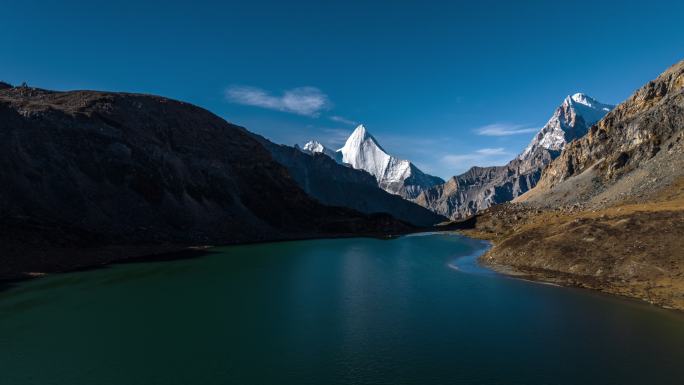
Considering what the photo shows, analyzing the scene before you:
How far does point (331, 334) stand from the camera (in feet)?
106

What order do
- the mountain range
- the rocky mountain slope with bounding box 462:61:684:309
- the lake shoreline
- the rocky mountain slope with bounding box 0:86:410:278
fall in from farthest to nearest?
the rocky mountain slope with bounding box 0:86:410:278 → the lake shoreline → the mountain range → the rocky mountain slope with bounding box 462:61:684:309

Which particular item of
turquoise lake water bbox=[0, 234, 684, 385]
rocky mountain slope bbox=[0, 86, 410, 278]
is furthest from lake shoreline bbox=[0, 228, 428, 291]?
turquoise lake water bbox=[0, 234, 684, 385]

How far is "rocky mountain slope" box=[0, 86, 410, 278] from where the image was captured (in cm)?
7912

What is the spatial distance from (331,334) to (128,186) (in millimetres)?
103151

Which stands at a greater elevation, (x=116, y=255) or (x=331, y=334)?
(x=116, y=255)

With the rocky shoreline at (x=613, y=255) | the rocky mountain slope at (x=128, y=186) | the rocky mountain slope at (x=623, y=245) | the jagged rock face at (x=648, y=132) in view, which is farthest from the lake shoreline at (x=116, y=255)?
the jagged rock face at (x=648, y=132)

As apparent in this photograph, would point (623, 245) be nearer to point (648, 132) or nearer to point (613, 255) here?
point (613, 255)

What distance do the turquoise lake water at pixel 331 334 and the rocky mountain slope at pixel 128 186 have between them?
26396 mm

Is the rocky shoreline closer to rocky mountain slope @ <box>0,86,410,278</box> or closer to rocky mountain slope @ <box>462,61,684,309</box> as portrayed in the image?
rocky mountain slope @ <box>462,61,684,309</box>

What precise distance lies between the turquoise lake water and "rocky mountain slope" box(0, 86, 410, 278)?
86.6 feet

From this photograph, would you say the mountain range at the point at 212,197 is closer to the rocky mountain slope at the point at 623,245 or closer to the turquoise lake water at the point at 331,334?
the rocky mountain slope at the point at 623,245

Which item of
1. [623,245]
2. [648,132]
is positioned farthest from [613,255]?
[648,132]

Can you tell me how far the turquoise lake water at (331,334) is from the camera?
24.7 meters

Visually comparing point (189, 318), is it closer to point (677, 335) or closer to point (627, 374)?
point (627, 374)
